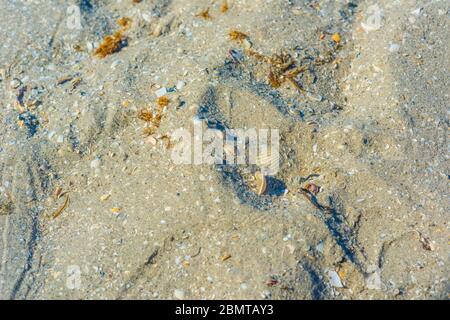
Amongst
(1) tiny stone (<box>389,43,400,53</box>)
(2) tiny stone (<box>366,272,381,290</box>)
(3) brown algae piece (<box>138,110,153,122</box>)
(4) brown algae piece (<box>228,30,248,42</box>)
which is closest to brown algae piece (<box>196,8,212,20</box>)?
(4) brown algae piece (<box>228,30,248,42</box>)

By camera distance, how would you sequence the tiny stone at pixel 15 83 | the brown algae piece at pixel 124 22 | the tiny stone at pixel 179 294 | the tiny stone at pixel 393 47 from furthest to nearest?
the brown algae piece at pixel 124 22, the tiny stone at pixel 15 83, the tiny stone at pixel 393 47, the tiny stone at pixel 179 294

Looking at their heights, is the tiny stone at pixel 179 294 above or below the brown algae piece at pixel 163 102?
below

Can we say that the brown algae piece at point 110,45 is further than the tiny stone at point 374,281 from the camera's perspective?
Yes

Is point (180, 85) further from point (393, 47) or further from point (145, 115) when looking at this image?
point (393, 47)

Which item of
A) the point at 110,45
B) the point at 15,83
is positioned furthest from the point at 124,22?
the point at 15,83

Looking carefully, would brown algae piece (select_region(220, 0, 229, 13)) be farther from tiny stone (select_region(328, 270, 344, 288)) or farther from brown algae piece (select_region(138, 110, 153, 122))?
tiny stone (select_region(328, 270, 344, 288))

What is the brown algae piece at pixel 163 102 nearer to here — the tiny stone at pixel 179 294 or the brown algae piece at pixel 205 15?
the brown algae piece at pixel 205 15

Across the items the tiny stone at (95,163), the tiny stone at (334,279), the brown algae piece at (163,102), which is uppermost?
the brown algae piece at (163,102)

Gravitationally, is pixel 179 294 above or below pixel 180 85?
below

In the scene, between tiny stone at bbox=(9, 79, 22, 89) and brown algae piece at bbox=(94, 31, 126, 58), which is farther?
brown algae piece at bbox=(94, 31, 126, 58)

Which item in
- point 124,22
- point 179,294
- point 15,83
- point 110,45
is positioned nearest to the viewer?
point 179,294

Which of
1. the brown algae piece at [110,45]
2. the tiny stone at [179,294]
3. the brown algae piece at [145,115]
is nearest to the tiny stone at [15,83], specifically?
the brown algae piece at [110,45]

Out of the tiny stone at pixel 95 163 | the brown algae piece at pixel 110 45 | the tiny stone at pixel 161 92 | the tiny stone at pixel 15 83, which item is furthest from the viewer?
the brown algae piece at pixel 110 45
